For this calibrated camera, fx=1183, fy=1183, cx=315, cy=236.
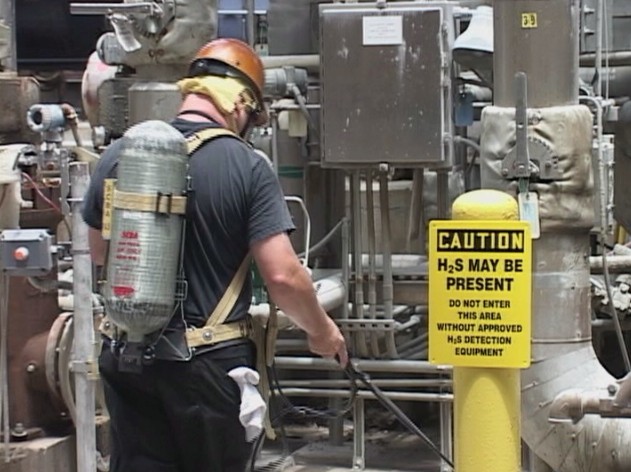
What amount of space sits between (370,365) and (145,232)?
232 centimetres

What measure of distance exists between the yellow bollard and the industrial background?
0.23m

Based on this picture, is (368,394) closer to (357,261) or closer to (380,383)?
(380,383)

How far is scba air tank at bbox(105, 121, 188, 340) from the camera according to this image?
3225mm

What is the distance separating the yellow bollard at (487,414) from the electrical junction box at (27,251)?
162 cm

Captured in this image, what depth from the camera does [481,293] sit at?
9.98ft

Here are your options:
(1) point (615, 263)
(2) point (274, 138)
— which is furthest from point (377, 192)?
(1) point (615, 263)

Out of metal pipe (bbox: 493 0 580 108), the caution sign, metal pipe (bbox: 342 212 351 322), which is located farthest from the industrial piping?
metal pipe (bbox: 342 212 351 322)

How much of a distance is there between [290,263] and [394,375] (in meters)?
2.31

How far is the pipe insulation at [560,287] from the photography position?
3963mm

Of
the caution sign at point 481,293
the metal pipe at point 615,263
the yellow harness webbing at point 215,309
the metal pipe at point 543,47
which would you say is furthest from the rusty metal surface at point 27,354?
the metal pipe at point 615,263

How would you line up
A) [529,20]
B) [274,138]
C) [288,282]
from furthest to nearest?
[274,138]
[529,20]
[288,282]

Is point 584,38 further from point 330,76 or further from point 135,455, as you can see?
point 135,455

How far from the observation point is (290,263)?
3.36 meters

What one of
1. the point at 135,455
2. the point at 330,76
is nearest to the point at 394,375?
the point at 330,76
